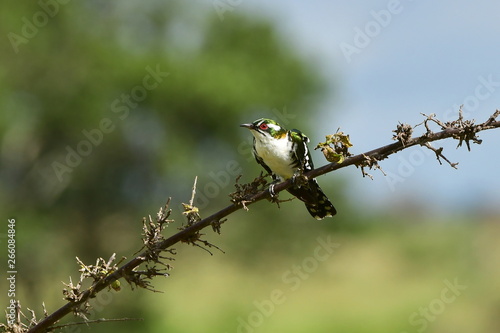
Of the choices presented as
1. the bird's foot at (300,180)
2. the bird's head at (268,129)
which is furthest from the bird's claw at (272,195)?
the bird's head at (268,129)

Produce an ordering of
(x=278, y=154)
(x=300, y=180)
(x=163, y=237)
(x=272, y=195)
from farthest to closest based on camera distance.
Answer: (x=278, y=154) → (x=300, y=180) → (x=272, y=195) → (x=163, y=237)

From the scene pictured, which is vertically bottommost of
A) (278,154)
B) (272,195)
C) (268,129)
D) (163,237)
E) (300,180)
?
(163,237)

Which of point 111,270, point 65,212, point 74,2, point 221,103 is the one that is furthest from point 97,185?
point 111,270

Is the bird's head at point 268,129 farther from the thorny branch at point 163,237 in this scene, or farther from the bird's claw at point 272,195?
the thorny branch at point 163,237

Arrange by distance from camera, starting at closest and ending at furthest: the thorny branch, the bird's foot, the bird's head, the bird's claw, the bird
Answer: the thorny branch
the bird's claw
the bird's foot
the bird
the bird's head

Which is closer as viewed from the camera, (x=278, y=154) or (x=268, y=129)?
(x=278, y=154)

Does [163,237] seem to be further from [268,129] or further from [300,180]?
[268,129]

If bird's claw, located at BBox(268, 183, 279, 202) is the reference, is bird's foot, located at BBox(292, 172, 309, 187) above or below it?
above

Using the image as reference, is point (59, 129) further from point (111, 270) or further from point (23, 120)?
point (111, 270)

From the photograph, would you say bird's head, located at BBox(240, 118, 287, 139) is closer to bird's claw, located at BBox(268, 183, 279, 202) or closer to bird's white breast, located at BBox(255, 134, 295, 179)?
A: bird's white breast, located at BBox(255, 134, 295, 179)

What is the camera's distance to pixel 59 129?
2427 centimetres

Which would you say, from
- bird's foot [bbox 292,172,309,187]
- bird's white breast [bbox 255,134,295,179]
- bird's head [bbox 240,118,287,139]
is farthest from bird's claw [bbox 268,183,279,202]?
bird's head [bbox 240,118,287,139]

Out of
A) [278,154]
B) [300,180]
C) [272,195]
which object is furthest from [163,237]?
[278,154]

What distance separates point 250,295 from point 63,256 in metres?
9.70
